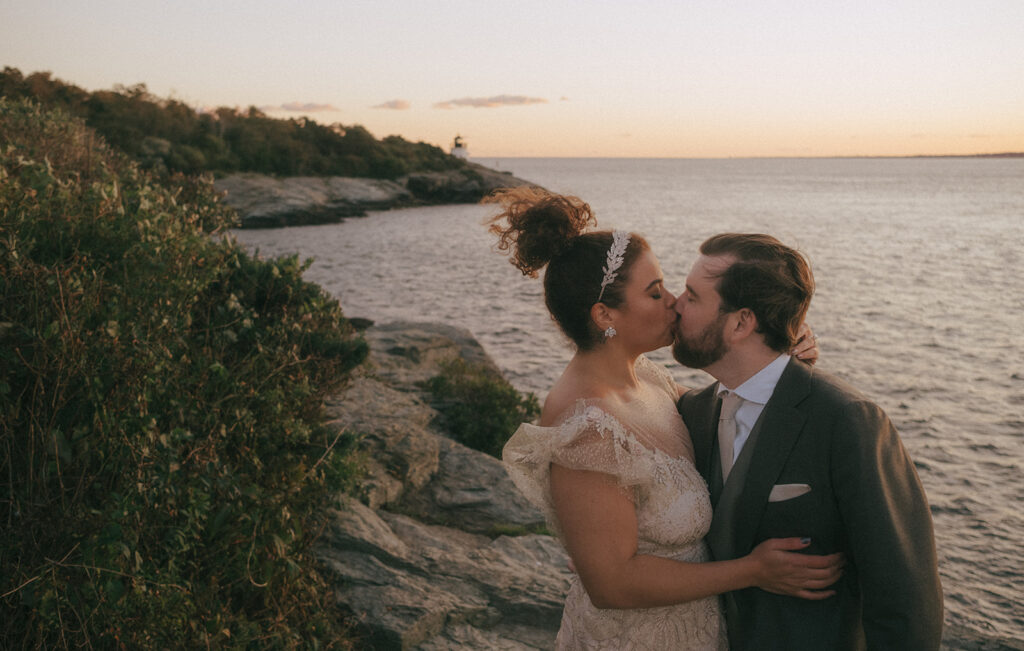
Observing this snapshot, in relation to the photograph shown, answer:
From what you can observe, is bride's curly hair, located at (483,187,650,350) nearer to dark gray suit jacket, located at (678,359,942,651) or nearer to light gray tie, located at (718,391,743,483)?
light gray tie, located at (718,391,743,483)

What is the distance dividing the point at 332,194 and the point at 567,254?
5303cm

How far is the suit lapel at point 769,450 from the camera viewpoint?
2.64m

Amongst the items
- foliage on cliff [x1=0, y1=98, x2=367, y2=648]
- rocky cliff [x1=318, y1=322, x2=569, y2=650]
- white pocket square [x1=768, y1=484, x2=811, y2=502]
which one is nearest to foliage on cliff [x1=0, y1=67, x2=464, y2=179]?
rocky cliff [x1=318, y1=322, x2=569, y2=650]

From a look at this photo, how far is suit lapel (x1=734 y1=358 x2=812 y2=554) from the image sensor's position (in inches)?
104

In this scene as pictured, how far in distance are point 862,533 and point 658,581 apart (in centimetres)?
72

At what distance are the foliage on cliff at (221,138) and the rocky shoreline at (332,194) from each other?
1.90m

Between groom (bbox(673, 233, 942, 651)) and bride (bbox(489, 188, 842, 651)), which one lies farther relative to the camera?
bride (bbox(489, 188, 842, 651))

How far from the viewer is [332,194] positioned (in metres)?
53.8

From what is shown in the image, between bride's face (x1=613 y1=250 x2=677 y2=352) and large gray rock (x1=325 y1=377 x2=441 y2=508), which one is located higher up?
bride's face (x1=613 y1=250 x2=677 y2=352)

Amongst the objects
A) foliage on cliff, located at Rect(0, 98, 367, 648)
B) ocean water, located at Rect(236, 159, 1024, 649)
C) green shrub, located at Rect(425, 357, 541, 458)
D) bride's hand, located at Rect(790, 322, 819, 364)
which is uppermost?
bride's hand, located at Rect(790, 322, 819, 364)

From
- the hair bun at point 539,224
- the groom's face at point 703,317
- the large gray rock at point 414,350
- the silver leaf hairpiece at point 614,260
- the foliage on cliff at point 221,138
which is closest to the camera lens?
the groom's face at point 703,317

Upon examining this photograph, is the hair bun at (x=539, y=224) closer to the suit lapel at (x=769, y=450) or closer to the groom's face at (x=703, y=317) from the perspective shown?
the groom's face at (x=703, y=317)

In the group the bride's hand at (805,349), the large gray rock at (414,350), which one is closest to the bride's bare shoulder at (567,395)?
the bride's hand at (805,349)

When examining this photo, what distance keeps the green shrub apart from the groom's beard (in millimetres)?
6254
